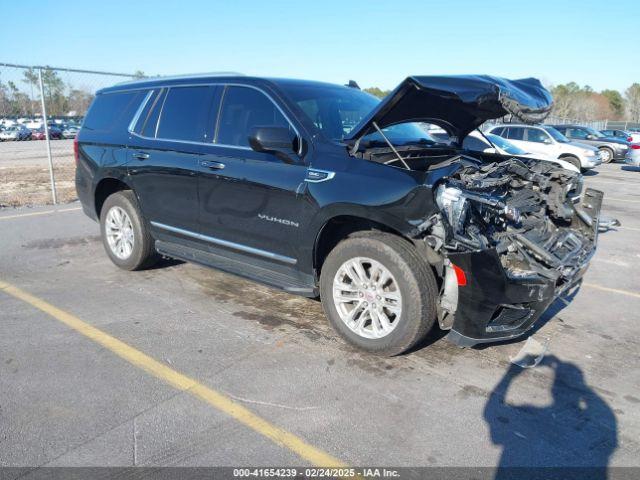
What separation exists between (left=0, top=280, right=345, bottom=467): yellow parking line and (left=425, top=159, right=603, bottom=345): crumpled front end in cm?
128

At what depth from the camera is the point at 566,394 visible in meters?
3.33

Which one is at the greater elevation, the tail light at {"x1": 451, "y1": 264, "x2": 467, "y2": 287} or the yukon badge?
the yukon badge

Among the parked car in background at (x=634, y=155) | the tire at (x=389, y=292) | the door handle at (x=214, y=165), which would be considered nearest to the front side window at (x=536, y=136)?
the parked car in background at (x=634, y=155)

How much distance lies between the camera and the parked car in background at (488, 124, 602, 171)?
18.0m

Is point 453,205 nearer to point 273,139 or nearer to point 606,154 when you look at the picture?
point 273,139

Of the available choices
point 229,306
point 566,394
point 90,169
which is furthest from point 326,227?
point 90,169

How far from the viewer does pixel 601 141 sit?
24406mm

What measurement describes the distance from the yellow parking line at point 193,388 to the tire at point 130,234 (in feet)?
3.38

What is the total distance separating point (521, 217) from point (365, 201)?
4.31 feet

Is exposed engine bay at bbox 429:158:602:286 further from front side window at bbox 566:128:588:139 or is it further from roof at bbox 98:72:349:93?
front side window at bbox 566:128:588:139

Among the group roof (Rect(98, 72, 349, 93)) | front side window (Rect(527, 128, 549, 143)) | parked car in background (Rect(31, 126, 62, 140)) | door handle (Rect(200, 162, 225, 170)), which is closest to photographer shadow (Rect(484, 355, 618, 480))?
door handle (Rect(200, 162, 225, 170))

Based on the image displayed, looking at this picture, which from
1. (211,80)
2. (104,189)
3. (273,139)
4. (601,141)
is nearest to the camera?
(273,139)

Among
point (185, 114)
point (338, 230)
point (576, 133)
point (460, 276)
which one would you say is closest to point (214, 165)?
point (185, 114)

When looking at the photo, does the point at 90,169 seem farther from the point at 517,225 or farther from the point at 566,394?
the point at 566,394
